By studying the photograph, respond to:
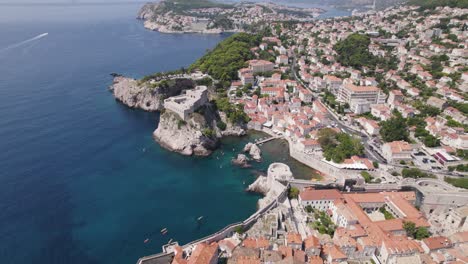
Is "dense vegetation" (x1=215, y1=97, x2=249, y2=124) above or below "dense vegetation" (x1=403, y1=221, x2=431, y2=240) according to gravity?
above

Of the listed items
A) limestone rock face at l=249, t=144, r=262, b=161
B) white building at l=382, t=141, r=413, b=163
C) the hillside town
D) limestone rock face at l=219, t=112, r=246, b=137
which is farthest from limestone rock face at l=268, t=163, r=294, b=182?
white building at l=382, t=141, r=413, b=163

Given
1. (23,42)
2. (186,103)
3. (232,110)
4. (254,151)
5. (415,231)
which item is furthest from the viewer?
(23,42)

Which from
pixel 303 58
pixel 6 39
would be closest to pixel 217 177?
pixel 303 58

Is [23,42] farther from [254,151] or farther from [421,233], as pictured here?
[421,233]

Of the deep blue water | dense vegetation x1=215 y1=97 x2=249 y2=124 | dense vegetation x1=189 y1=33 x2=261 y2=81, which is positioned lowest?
the deep blue water

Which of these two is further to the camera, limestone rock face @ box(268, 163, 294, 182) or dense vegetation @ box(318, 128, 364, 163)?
dense vegetation @ box(318, 128, 364, 163)

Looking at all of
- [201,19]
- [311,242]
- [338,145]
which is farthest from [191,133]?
[201,19]

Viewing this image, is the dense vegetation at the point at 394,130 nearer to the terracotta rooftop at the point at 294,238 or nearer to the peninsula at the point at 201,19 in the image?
the terracotta rooftop at the point at 294,238

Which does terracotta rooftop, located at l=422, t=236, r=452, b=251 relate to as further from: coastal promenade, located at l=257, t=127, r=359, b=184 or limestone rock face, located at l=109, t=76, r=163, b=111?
limestone rock face, located at l=109, t=76, r=163, b=111
